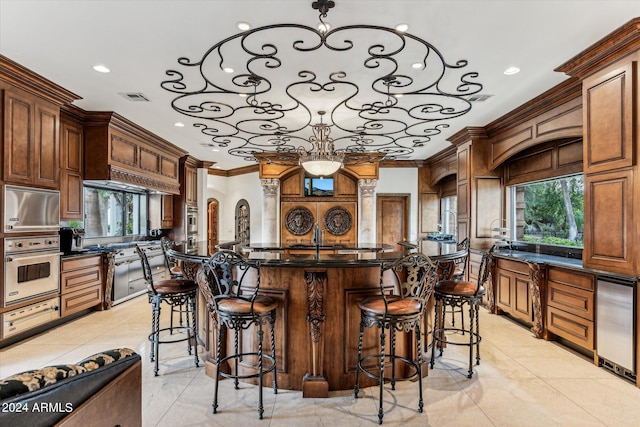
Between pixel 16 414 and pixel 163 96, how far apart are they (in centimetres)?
414

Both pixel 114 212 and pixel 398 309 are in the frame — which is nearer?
pixel 398 309

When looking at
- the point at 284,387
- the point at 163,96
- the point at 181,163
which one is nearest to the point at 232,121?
the point at 163,96

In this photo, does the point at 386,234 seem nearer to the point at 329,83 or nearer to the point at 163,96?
the point at 329,83

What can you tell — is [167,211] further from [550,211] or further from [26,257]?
[550,211]

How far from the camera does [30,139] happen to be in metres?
3.79

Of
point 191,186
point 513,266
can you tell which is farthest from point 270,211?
point 513,266

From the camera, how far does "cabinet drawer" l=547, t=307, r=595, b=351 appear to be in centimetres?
327

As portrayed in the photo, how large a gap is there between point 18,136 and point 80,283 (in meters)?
2.07

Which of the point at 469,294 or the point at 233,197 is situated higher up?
the point at 233,197

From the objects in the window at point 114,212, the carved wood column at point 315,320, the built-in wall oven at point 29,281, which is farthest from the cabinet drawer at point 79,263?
the carved wood column at point 315,320

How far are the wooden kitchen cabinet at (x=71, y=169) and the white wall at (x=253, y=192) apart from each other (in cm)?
385

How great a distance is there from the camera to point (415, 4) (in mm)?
2414

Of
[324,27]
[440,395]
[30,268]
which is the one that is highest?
[324,27]

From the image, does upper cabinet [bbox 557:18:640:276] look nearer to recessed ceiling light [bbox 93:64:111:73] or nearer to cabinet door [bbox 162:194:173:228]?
recessed ceiling light [bbox 93:64:111:73]
